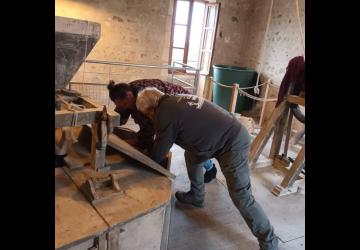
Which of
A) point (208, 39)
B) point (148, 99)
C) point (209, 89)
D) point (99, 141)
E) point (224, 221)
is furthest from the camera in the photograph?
point (208, 39)

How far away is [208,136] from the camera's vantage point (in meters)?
1.88

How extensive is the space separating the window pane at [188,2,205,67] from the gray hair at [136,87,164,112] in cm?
464

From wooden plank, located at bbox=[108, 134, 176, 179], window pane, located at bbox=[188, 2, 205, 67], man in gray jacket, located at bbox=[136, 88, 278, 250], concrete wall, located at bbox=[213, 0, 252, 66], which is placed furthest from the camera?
window pane, located at bbox=[188, 2, 205, 67]

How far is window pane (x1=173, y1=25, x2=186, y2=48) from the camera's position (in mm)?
5930

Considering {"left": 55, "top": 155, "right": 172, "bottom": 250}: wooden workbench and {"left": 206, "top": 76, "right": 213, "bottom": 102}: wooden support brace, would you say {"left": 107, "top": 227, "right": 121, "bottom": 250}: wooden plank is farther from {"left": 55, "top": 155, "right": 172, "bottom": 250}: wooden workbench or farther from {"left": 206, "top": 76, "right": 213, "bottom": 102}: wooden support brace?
{"left": 206, "top": 76, "right": 213, "bottom": 102}: wooden support brace

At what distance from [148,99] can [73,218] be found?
34.7 inches

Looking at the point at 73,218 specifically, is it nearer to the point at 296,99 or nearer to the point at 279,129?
the point at 296,99

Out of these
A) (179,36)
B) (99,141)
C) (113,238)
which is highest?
(179,36)

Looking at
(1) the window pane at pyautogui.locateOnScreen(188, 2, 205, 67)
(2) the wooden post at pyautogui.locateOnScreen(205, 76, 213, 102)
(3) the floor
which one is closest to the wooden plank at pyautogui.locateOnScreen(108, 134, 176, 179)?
(3) the floor

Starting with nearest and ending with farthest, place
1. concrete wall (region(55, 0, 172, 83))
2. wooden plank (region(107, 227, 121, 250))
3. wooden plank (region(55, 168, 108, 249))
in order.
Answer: wooden plank (region(55, 168, 108, 249)), wooden plank (region(107, 227, 121, 250)), concrete wall (region(55, 0, 172, 83))

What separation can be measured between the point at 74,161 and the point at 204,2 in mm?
5212

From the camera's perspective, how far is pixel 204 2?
5883 millimetres

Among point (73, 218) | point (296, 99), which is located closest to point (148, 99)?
point (73, 218)
